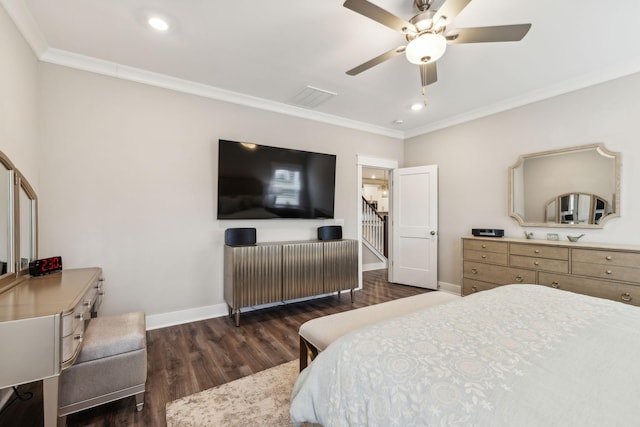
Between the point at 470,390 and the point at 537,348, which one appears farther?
the point at 537,348

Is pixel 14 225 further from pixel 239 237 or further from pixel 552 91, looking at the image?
pixel 552 91

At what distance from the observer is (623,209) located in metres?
2.83

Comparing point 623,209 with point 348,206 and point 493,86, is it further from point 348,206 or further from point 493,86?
point 348,206

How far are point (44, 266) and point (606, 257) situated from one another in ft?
16.0

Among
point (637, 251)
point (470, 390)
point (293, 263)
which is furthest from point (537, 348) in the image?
point (293, 263)

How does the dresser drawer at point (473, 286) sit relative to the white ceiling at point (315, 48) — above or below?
below

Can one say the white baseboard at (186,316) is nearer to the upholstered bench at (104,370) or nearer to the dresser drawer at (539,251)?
the upholstered bench at (104,370)

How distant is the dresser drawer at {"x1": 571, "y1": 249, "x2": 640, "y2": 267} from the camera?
8.13 feet

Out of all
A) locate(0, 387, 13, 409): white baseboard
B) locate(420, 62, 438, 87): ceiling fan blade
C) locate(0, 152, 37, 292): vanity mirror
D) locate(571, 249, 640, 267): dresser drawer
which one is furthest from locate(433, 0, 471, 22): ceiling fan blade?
locate(0, 387, 13, 409): white baseboard

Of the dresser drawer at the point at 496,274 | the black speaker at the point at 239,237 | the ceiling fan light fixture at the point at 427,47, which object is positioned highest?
the ceiling fan light fixture at the point at 427,47

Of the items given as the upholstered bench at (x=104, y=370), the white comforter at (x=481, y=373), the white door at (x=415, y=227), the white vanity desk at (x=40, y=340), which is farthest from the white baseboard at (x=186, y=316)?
the white door at (x=415, y=227)

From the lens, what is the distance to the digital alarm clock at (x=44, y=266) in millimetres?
2076

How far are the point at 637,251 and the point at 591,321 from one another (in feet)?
6.10

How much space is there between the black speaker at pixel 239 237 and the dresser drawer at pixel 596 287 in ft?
11.0
